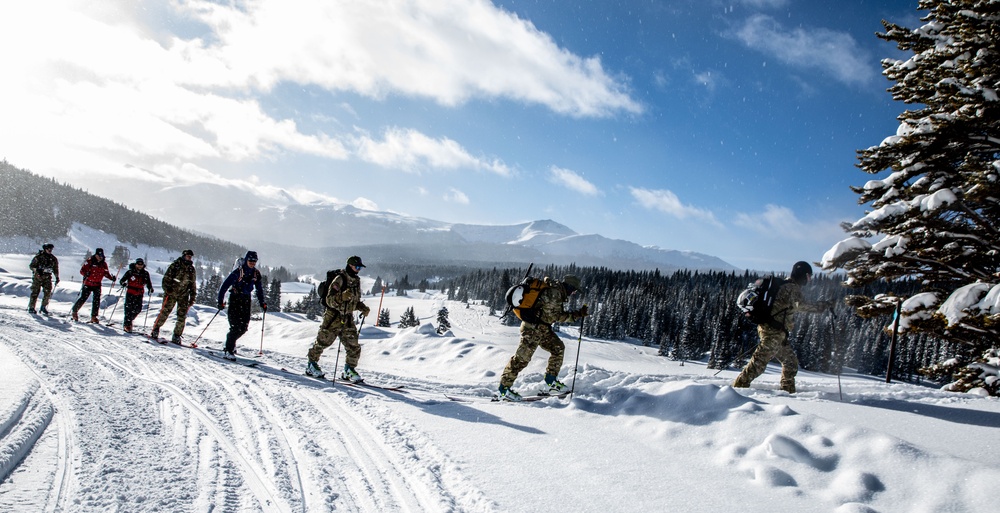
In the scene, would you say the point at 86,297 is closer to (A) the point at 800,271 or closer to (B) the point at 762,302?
(B) the point at 762,302

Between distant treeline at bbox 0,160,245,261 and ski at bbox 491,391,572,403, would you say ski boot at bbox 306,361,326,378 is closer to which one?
ski at bbox 491,391,572,403

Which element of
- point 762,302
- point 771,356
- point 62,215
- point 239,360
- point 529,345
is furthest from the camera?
point 62,215

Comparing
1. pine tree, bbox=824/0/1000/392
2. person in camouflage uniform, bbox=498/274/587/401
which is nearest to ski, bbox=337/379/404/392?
person in camouflage uniform, bbox=498/274/587/401

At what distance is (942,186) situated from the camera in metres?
8.49

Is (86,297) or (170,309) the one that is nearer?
(170,309)

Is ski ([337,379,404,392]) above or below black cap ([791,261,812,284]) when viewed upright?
below

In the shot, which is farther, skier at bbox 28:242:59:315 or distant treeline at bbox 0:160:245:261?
distant treeline at bbox 0:160:245:261

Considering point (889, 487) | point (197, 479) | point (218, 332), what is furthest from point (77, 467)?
point (218, 332)

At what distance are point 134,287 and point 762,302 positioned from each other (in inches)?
648

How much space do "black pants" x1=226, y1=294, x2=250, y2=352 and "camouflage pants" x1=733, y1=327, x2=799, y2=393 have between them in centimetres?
1025

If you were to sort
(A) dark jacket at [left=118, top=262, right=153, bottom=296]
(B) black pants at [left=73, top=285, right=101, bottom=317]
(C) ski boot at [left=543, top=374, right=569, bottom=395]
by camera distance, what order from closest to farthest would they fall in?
(C) ski boot at [left=543, top=374, right=569, bottom=395], (A) dark jacket at [left=118, top=262, right=153, bottom=296], (B) black pants at [left=73, top=285, right=101, bottom=317]

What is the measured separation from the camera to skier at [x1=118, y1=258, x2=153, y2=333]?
13305 mm

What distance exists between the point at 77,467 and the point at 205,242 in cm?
22169

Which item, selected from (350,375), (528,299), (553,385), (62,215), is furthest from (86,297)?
(62,215)
